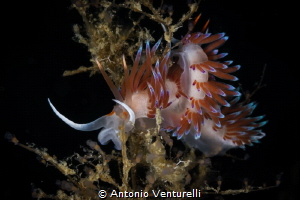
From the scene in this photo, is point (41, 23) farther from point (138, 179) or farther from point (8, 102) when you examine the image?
point (138, 179)

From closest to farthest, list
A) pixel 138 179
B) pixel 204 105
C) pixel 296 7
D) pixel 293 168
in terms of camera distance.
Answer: pixel 204 105 < pixel 138 179 < pixel 293 168 < pixel 296 7

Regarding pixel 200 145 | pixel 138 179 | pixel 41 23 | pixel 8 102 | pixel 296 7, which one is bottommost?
pixel 138 179

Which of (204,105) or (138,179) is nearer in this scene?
(204,105)

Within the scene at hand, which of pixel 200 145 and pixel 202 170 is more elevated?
pixel 200 145

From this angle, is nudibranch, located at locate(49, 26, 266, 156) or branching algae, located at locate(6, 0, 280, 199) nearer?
branching algae, located at locate(6, 0, 280, 199)

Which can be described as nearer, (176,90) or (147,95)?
(147,95)

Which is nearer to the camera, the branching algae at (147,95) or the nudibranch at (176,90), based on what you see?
the branching algae at (147,95)

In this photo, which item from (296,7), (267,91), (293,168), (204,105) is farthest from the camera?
(267,91)

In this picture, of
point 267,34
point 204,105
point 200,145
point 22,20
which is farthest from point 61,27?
point 267,34

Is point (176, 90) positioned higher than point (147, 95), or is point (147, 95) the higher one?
point (176, 90)
